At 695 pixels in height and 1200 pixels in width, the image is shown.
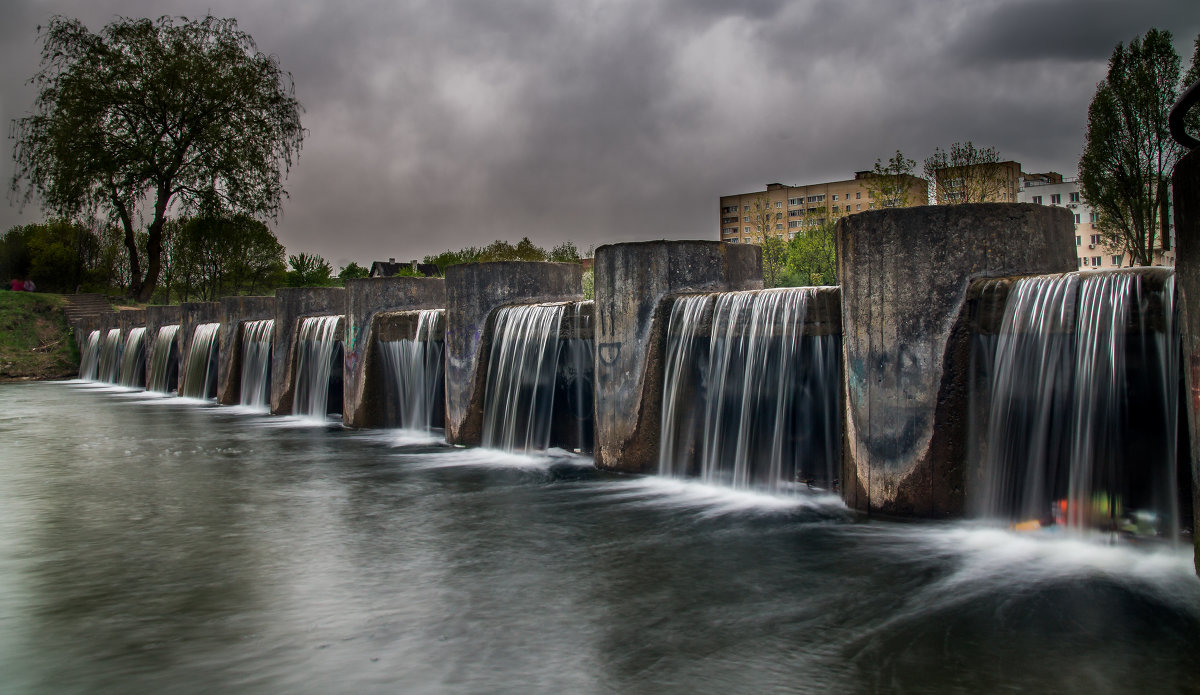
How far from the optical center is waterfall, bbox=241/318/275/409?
71.5 ft

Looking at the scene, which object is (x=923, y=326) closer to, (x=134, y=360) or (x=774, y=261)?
(x=134, y=360)

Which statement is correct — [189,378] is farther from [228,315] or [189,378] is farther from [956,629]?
[956,629]

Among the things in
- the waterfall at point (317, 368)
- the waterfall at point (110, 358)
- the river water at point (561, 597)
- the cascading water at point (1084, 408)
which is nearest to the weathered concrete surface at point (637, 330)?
the river water at point (561, 597)

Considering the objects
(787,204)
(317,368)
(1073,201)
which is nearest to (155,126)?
(317,368)

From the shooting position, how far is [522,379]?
12523mm

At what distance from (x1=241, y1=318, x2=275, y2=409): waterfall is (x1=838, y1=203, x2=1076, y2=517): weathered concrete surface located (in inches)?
672

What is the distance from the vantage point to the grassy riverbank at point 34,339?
37.3 metres

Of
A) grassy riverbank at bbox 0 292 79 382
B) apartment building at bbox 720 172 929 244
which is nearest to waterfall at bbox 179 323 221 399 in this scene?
grassy riverbank at bbox 0 292 79 382

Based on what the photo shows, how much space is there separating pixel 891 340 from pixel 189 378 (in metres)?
24.6

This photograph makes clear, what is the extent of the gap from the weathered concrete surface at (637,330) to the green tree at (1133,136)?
3992 centimetres

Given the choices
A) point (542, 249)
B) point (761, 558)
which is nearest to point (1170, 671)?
point (761, 558)

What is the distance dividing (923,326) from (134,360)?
32.9 meters

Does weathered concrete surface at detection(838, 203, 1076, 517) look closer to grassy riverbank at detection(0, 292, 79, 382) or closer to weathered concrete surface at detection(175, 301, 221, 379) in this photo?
weathered concrete surface at detection(175, 301, 221, 379)

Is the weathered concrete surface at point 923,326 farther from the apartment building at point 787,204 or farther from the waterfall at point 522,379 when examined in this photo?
the apartment building at point 787,204
